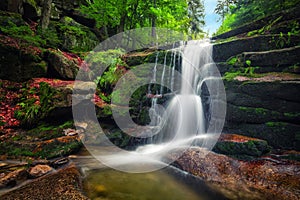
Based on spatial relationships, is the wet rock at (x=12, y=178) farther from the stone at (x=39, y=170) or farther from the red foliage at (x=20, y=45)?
the red foliage at (x=20, y=45)

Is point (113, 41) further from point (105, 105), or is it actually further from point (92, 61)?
point (105, 105)

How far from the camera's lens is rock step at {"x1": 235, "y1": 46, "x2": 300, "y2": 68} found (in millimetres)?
6454

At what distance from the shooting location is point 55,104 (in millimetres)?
6941

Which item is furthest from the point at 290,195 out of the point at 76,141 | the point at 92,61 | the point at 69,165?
the point at 92,61

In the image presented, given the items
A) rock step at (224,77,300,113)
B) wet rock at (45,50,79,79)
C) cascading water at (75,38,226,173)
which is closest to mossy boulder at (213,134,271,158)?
cascading water at (75,38,226,173)

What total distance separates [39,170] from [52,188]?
1071mm

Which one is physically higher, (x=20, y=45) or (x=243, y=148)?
(x=20, y=45)

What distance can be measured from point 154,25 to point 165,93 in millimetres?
9395

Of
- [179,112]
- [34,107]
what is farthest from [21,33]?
[179,112]

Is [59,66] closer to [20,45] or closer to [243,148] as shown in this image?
[20,45]

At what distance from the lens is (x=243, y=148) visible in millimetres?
5078

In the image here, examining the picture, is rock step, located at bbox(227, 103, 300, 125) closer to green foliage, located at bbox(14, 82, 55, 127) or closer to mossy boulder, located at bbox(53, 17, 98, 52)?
green foliage, located at bbox(14, 82, 55, 127)

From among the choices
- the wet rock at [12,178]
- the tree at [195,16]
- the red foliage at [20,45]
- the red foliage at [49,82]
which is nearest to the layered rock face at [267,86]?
the wet rock at [12,178]

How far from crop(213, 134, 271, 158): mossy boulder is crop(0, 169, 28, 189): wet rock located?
540 centimetres
